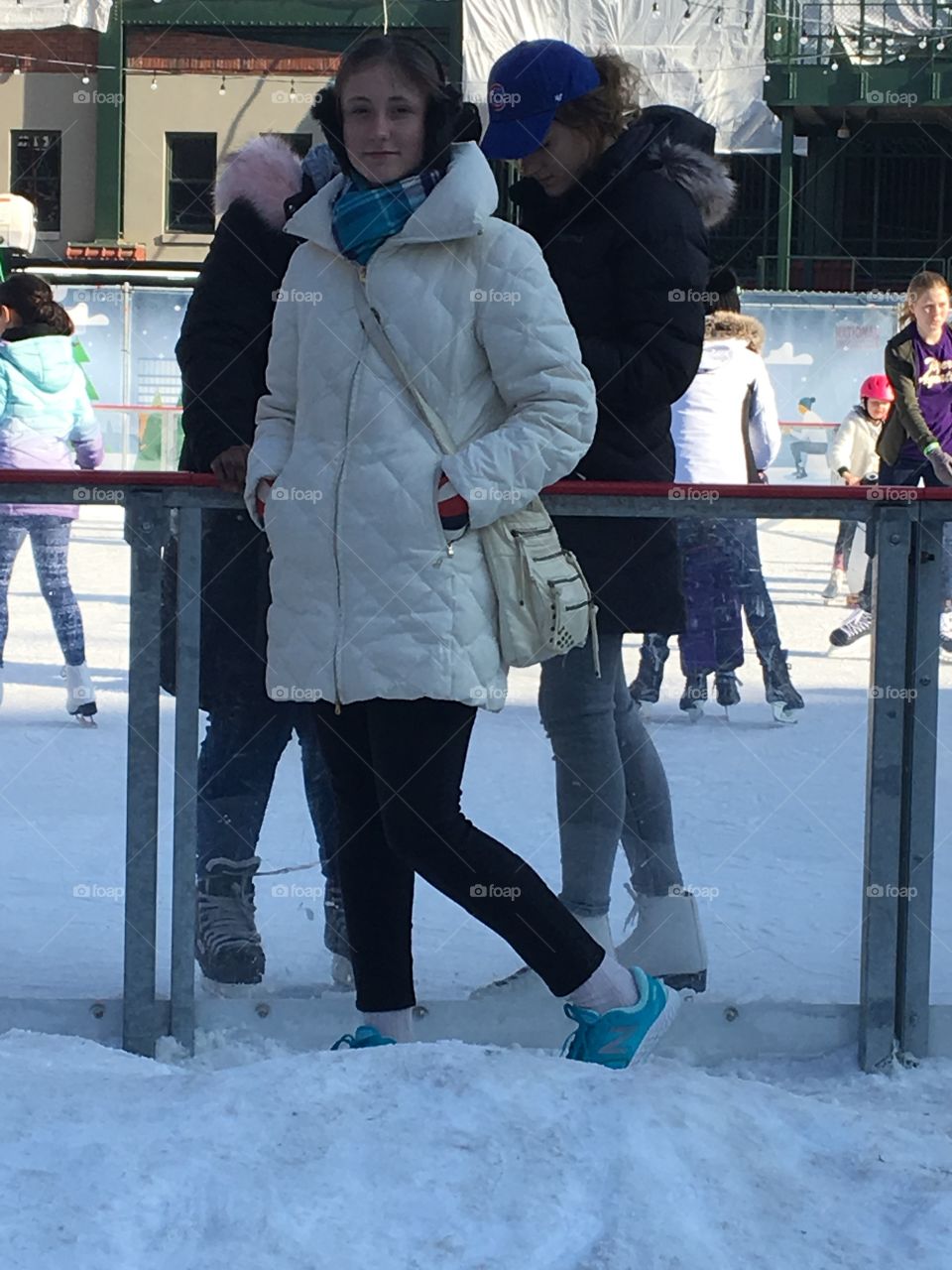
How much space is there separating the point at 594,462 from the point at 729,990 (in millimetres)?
936

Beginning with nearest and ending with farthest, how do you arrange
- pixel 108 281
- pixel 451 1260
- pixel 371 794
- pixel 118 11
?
pixel 451 1260
pixel 371 794
pixel 108 281
pixel 118 11

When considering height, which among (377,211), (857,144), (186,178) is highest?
(857,144)

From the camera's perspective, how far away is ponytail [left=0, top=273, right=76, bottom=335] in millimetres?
6645

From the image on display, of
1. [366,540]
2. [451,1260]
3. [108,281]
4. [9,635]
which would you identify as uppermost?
[108,281]

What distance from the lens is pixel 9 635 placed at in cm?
319

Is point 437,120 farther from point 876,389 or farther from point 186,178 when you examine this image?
point 186,178

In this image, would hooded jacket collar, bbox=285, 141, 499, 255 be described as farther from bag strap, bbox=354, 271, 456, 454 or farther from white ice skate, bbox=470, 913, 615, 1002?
white ice skate, bbox=470, 913, 615, 1002

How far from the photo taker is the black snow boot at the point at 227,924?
10.4 ft

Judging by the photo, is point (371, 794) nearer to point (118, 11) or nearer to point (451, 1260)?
point (451, 1260)

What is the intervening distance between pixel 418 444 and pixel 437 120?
1.61 feet

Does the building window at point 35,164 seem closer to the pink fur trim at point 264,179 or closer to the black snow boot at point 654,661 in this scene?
the pink fur trim at point 264,179

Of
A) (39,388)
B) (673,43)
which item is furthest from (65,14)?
(39,388)

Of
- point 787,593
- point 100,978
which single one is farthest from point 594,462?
point 100,978

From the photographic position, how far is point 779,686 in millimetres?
3148
